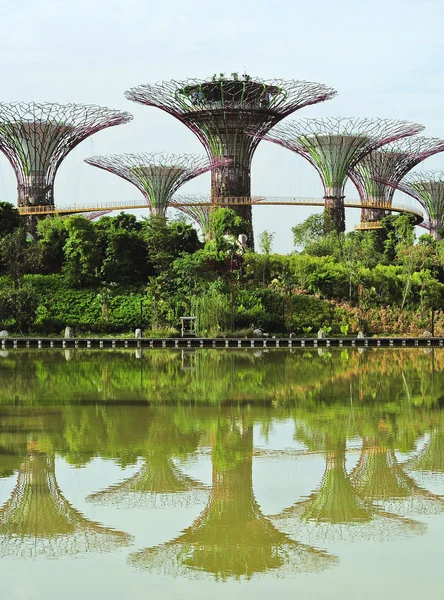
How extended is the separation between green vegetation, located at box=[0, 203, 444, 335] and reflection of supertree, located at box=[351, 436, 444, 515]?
24667mm

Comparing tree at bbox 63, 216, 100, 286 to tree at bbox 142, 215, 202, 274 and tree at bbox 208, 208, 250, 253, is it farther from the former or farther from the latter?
tree at bbox 208, 208, 250, 253

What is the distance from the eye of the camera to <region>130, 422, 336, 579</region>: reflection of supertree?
862 cm

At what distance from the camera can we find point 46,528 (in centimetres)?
982

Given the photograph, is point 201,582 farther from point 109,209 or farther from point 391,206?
point 391,206

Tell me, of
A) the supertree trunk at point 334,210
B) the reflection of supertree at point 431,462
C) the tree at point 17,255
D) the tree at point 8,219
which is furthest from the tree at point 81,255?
the reflection of supertree at point 431,462

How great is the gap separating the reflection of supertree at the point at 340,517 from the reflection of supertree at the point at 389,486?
167mm

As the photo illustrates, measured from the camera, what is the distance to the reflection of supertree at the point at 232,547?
8.62 m

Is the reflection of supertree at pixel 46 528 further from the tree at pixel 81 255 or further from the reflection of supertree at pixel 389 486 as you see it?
the tree at pixel 81 255

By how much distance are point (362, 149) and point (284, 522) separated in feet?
143

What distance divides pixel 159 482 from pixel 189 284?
2819cm

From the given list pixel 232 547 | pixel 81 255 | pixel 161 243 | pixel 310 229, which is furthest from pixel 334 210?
pixel 232 547

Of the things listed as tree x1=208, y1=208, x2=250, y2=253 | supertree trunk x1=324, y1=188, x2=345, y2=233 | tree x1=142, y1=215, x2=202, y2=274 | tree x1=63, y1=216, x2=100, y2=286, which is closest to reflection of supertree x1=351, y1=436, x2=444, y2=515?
tree x1=142, y1=215, x2=202, y2=274

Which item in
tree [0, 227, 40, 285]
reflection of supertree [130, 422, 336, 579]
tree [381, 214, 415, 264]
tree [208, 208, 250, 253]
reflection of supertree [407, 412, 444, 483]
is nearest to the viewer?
reflection of supertree [130, 422, 336, 579]

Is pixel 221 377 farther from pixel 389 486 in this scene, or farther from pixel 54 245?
pixel 54 245
